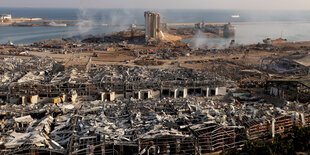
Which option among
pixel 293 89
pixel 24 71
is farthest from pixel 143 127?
pixel 24 71

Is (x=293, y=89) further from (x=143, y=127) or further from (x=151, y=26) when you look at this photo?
(x=151, y=26)

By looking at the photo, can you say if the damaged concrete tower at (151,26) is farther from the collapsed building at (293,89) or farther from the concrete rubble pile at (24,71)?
the collapsed building at (293,89)

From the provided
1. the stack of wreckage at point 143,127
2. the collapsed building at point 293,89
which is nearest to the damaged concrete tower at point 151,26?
the collapsed building at point 293,89

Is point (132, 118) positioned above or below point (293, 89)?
below

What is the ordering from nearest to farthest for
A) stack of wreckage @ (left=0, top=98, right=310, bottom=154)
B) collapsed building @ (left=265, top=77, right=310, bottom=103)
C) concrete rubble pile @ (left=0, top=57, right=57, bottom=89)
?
stack of wreckage @ (left=0, top=98, right=310, bottom=154) → collapsed building @ (left=265, top=77, right=310, bottom=103) → concrete rubble pile @ (left=0, top=57, right=57, bottom=89)

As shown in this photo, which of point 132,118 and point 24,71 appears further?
point 24,71

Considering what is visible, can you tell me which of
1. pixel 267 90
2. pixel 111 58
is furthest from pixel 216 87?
pixel 111 58

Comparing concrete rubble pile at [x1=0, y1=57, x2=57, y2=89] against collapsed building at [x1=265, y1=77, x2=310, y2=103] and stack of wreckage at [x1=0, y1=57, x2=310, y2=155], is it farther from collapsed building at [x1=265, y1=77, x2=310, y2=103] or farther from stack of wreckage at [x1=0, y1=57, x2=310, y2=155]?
collapsed building at [x1=265, y1=77, x2=310, y2=103]

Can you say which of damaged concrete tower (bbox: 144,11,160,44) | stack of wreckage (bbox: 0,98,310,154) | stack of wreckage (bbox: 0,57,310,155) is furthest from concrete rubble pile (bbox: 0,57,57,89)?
damaged concrete tower (bbox: 144,11,160,44)

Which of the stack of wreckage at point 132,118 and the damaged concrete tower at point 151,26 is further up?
the damaged concrete tower at point 151,26

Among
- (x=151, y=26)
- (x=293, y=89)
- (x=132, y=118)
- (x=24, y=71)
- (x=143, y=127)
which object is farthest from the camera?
(x=151, y=26)
